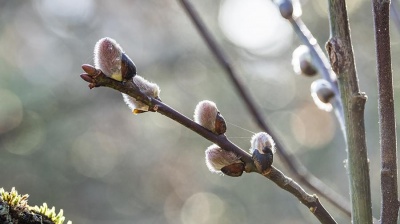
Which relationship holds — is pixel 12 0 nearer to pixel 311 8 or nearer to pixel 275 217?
pixel 311 8

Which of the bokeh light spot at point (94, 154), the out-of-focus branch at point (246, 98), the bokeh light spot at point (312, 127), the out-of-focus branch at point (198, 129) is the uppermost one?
the bokeh light spot at point (312, 127)

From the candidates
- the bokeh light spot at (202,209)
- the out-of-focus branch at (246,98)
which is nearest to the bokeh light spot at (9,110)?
the bokeh light spot at (202,209)

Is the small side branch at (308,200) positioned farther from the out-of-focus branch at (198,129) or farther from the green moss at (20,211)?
the green moss at (20,211)

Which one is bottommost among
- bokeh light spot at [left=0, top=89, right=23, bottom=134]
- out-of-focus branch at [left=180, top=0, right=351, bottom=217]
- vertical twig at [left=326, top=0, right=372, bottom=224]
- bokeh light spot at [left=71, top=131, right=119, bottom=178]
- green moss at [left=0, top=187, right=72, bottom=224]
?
green moss at [left=0, top=187, right=72, bottom=224]

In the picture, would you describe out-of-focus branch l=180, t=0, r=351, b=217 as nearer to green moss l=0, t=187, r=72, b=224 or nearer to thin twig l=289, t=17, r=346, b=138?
thin twig l=289, t=17, r=346, b=138

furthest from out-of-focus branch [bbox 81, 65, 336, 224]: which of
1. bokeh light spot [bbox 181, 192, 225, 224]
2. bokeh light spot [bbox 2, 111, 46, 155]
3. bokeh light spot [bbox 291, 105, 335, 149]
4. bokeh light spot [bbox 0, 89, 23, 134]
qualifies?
bokeh light spot [bbox 291, 105, 335, 149]
